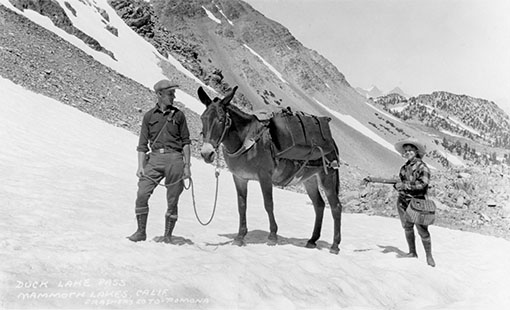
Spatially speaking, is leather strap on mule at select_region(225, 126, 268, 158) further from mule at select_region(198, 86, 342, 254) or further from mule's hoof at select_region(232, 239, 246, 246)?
mule's hoof at select_region(232, 239, 246, 246)

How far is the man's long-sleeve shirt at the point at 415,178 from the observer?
773cm

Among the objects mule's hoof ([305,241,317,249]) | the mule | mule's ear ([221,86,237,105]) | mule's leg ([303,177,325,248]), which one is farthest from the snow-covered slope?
mule's ear ([221,86,237,105])

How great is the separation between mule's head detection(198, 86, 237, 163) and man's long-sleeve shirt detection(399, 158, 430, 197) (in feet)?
11.3

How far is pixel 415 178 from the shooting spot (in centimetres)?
782

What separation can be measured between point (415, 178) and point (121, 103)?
83.6ft

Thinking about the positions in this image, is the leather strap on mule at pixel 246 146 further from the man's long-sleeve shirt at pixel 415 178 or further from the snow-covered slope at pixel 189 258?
the man's long-sleeve shirt at pixel 415 178

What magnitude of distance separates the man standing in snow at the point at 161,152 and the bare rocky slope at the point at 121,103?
1099cm

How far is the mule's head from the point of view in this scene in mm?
6578

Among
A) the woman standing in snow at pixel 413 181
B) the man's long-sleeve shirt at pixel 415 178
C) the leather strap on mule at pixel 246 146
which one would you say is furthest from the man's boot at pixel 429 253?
the leather strap on mule at pixel 246 146

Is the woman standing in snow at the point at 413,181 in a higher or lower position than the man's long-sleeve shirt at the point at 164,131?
higher

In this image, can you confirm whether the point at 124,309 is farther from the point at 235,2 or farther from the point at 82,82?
the point at 235,2

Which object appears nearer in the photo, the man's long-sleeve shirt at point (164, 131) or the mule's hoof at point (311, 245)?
the man's long-sleeve shirt at point (164, 131)

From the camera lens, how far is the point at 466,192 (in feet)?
56.9

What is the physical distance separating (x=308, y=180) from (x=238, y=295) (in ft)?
15.5
